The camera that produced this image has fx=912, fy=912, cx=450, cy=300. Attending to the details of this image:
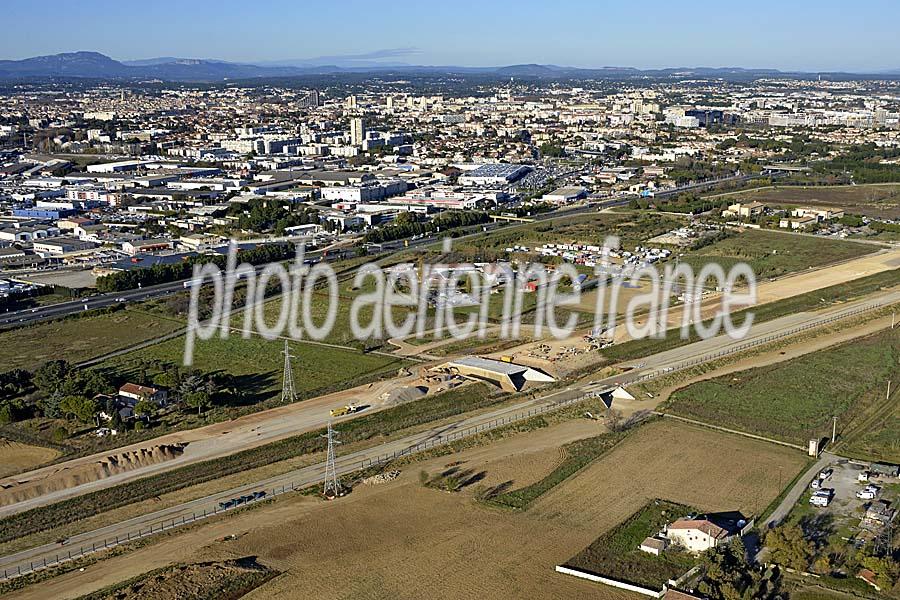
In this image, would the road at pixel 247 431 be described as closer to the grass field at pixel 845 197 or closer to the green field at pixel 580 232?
the green field at pixel 580 232

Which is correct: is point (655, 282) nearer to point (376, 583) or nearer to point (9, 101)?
point (376, 583)

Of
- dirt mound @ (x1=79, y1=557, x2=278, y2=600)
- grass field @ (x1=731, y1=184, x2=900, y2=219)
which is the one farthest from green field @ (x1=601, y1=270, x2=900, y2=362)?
grass field @ (x1=731, y1=184, x2=900, y2=219)

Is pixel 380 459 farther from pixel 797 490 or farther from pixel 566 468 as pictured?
pixel 797 490

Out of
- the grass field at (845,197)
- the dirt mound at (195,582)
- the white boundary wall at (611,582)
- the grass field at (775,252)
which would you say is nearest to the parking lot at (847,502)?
the white boundary wall at (611,582)

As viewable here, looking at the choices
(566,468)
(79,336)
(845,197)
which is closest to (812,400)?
(566,468)

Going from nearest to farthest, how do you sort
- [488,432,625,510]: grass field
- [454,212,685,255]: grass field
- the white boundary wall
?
the white boundary wall < [488,432,625,510]: grass field < [454,212,685,255]: grass field

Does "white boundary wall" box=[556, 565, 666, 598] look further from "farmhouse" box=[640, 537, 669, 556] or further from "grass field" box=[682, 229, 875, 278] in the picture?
"grass field" box=[682, 229, 875, 278]
